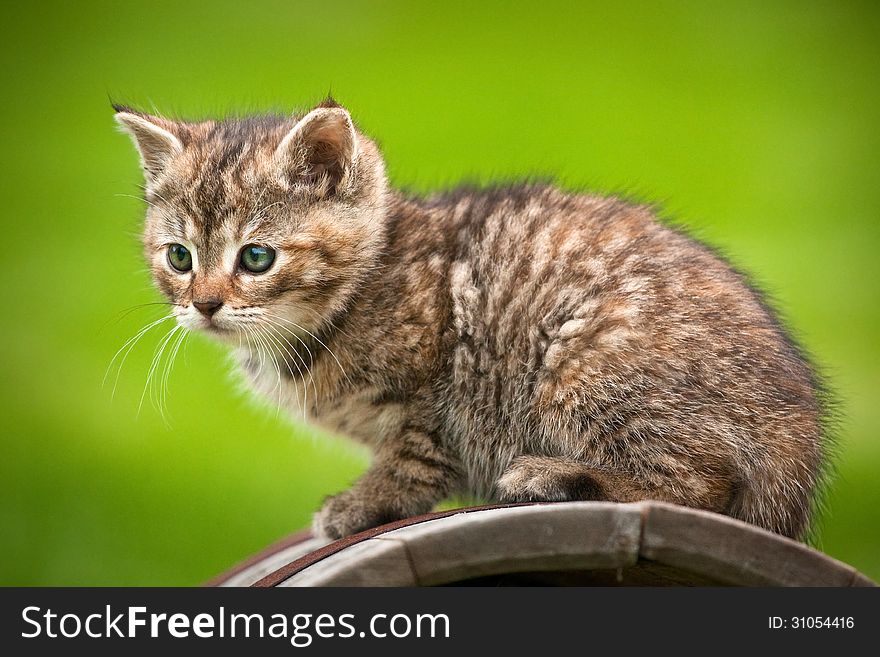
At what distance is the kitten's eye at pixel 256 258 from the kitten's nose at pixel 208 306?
120 mm

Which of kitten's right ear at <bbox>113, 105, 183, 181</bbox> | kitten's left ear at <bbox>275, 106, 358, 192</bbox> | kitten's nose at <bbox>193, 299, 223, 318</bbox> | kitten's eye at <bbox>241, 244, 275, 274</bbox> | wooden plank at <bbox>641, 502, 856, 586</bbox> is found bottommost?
wooden plank at <bbox>641, 502, 856, 586</bbox>

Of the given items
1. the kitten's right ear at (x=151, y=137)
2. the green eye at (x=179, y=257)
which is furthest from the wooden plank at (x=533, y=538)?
the kitten's right ear at (x=151, y=137)

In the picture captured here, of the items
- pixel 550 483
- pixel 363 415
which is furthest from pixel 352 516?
pixel 550 483

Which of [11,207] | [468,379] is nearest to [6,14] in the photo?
[11,207]

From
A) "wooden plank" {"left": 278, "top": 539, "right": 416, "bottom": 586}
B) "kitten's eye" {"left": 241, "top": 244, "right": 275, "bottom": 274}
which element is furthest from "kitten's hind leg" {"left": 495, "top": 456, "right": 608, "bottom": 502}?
"kitten's eye" {"left": 241, "top": 244, "right": 275, "bottom": 274}

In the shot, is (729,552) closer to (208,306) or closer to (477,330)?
(477,330)

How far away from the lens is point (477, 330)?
99.0 inches

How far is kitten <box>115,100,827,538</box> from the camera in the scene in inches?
89.3

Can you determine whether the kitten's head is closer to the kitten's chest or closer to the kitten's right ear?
the kitten's right ear

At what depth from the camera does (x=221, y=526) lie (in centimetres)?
446

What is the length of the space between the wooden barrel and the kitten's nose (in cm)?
77

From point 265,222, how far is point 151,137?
0.49 m

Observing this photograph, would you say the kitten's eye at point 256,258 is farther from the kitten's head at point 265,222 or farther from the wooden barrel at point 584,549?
the wooden barrel at point 584,549

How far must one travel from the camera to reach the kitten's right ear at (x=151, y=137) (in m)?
2.69
